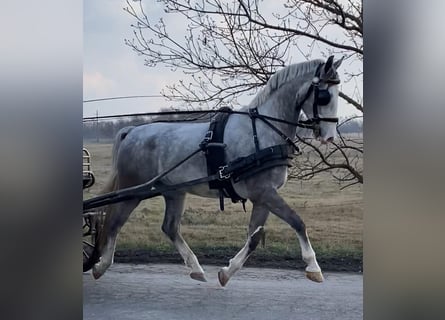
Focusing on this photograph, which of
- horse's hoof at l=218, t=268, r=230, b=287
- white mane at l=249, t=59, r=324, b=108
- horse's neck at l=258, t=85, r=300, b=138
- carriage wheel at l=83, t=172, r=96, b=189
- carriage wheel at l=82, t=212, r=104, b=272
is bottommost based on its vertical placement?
horse's hoof at l=218, t=268, r=230, b=287

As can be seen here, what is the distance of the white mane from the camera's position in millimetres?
3416

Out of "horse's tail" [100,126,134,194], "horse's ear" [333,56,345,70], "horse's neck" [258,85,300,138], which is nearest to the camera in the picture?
"horse's ear" [333,56,345,70]

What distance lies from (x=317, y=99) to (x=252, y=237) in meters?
0.89

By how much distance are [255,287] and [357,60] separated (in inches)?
56.5

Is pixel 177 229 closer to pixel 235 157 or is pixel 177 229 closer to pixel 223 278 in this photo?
pixel 223 278

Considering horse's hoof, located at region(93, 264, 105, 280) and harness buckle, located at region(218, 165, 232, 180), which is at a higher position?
harness buckle, located at region(218, 165, 232, 180)

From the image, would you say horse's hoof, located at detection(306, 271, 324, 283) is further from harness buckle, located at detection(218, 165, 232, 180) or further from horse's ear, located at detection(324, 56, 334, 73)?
horse's ear, located at detection(324, 56, 334, 73)

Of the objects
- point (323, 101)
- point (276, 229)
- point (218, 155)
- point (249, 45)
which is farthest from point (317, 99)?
point (276, 229)

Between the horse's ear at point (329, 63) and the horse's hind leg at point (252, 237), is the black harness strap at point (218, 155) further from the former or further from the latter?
the horse's ear at point (329, 63)

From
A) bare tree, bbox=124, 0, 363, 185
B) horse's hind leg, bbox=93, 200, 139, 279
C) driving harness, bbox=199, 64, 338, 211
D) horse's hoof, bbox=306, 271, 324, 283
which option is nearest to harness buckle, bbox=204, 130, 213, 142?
driving harness, bbox=199, 64, 338, 211

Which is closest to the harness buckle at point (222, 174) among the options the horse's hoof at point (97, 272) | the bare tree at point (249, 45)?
the bare tree at point (249, 45)

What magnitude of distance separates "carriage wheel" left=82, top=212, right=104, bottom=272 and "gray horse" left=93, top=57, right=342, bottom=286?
0.12 ft

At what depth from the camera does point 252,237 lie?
346cm
